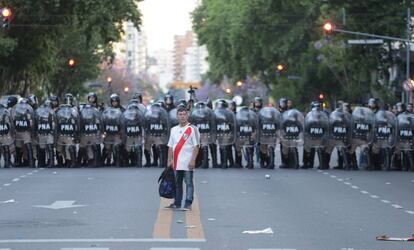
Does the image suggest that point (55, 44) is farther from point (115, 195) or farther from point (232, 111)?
point (115, 195)

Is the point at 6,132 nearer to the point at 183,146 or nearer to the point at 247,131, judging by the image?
the point at 247,131

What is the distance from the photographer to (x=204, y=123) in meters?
31.5

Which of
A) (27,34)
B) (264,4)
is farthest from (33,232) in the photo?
(264,4)

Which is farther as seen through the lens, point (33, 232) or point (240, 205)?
point (240, 205)

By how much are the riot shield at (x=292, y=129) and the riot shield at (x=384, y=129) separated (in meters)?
2.03

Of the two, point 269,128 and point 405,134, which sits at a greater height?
point 269,128

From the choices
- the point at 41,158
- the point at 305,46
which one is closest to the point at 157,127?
the point at 41,158

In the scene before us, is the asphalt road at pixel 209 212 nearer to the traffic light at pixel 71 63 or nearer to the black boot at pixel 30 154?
the black boot at pixel 30 154

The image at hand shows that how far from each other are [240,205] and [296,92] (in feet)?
196

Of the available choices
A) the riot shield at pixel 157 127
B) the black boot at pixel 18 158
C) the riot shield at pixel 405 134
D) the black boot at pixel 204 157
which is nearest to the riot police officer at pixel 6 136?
the black boot at pixel 18 158

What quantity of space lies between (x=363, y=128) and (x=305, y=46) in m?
43.3

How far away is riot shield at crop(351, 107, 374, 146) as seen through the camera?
31.6 metres

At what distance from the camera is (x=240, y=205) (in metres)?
19.5

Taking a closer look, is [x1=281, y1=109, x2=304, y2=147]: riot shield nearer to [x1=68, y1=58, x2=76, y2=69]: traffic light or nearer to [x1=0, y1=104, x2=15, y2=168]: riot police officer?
[x1=0, y1=104, x2=15, y2=168]: riot police officer
